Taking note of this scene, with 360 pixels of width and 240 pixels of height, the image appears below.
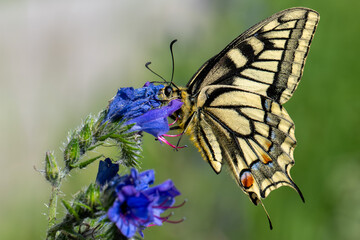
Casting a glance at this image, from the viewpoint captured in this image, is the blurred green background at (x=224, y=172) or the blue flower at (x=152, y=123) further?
the blurred green background at (x=224, y=172)

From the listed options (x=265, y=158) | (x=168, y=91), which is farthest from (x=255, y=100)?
(x=168, y=91)

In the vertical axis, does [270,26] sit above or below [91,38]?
above

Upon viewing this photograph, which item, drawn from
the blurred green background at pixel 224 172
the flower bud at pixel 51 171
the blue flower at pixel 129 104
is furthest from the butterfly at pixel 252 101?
the flower bud at pixel 51 171

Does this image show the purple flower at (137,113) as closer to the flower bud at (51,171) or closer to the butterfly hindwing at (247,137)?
the flower bud at (51,171)

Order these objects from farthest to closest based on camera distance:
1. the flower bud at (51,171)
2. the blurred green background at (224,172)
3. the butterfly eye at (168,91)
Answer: the blurred green background at (224,172)
the butterfly eye at (168,91)
the flower bud at (51,171)

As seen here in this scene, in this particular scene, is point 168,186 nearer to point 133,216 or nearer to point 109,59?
point 133,216

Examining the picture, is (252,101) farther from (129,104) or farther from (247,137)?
(129,104)

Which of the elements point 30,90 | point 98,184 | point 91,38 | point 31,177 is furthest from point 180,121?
point 91,38
